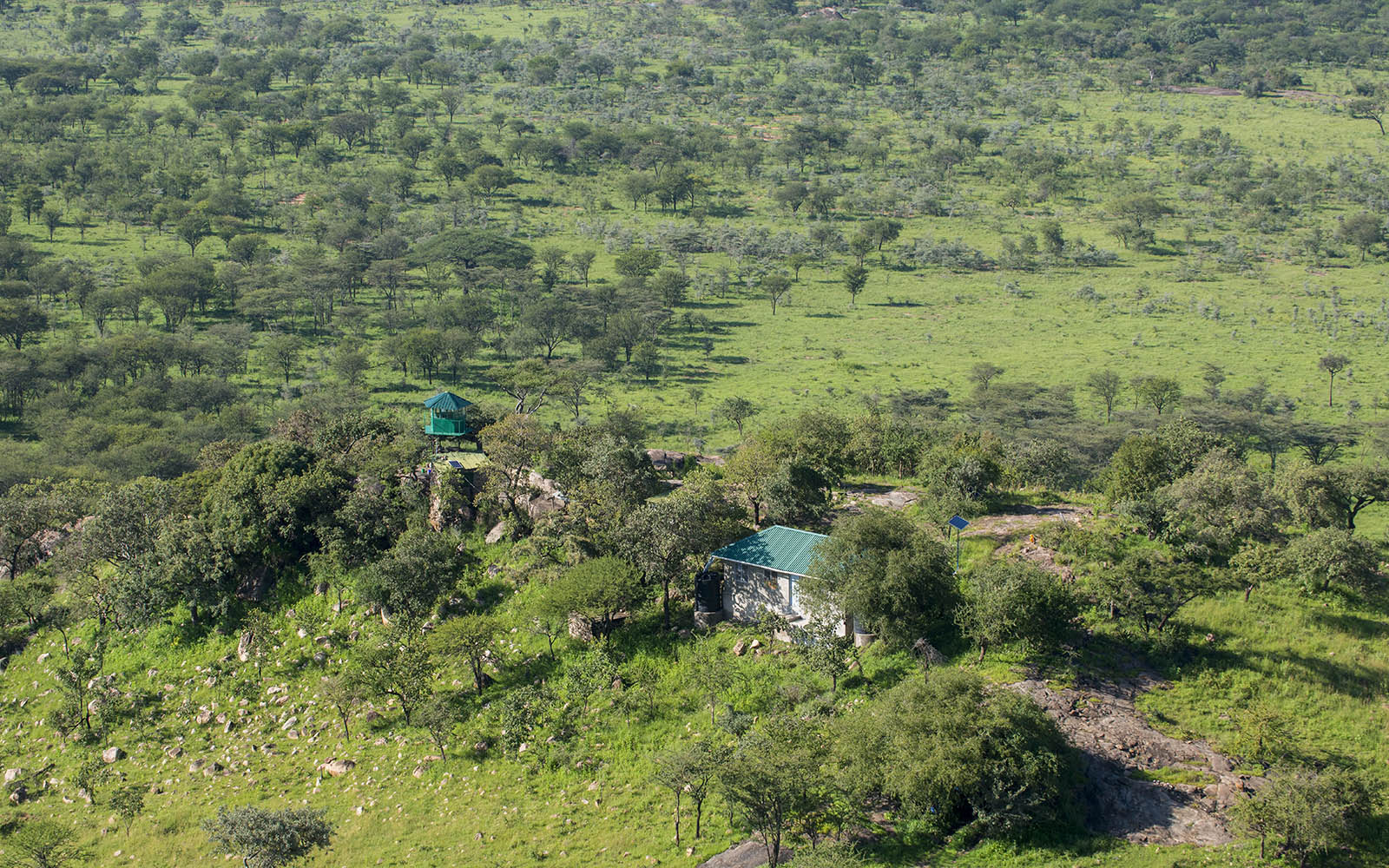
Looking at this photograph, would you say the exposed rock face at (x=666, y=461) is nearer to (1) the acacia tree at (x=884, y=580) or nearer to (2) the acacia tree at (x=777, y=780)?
(1) the acacia tree at (x=884, y=580)

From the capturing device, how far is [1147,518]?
38.6m

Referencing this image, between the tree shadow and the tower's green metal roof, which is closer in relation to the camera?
the tree shadow

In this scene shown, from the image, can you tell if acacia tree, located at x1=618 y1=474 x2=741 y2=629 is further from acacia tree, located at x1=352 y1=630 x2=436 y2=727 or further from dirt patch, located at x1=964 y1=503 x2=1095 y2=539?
dirt patch, located at x1=964 y1=503 x2=1095 y2=539

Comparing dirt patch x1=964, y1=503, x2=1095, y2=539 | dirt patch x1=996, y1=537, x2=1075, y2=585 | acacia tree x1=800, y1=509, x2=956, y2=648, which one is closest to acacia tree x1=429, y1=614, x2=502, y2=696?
acacia tree x1=800, y1=509, x2=956, y2=648

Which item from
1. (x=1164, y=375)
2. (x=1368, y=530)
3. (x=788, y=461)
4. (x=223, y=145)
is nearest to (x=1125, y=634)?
(x=788, y=461)

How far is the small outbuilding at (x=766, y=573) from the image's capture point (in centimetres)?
3675

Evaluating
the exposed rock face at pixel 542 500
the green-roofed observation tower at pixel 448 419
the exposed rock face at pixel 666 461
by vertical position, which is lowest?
the exposed rock face at pixel 666 461

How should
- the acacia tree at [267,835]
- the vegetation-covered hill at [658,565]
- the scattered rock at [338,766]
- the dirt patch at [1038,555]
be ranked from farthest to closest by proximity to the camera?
the dirt patch at [1038,555], the scattered rock at [338,766], the vegetation-covered hill at [658,565], the acacia tree at [267,835]

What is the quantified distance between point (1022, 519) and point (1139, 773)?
583 inches

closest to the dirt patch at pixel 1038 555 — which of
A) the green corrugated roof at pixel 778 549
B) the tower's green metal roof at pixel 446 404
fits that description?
the green corrugated roof at pixel 778 549

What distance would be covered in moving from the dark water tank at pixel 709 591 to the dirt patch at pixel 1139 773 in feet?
37.0

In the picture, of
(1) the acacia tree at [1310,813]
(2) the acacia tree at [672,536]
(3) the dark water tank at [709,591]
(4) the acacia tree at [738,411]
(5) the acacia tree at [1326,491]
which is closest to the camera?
(1) the acacia tree at [1310,813]

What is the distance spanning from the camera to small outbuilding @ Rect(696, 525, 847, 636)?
36.8 m

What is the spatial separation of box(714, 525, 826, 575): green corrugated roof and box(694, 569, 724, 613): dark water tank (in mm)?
913
